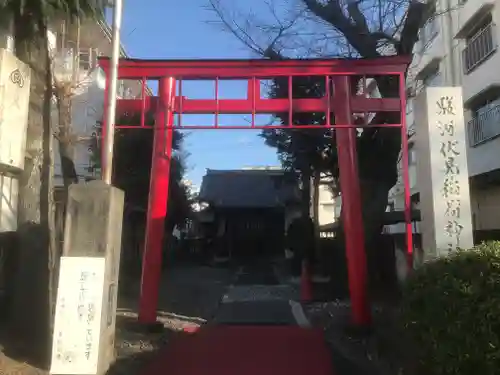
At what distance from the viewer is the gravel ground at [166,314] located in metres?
7.29

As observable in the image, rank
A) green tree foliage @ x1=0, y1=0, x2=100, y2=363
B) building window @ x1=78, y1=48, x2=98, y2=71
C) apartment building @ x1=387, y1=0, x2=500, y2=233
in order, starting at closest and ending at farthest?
green tree foliage @ x1=0, y1=0, x2=100, y2=363
apartment building @ x1=387, y1=0, x2=500, y2=233
building window @ x1=78, y1=48, x2=98, y2=71

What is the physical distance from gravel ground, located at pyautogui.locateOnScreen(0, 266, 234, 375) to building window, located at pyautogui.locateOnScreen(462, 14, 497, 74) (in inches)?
439

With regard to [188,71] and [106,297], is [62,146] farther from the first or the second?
[106,297]

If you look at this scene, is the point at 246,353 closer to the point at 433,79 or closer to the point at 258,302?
the point at 258,302

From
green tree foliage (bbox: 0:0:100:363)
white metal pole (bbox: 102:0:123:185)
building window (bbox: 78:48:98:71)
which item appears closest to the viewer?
green tree foliage (bbox: 0:0:100:363)

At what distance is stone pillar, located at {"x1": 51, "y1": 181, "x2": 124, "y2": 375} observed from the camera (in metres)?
6.30

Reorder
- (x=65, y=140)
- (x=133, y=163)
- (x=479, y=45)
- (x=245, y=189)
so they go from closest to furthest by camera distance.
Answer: (x=65, y=140) < (x=479, y=45) < (x=133, y=163) < (x=245, y=189)

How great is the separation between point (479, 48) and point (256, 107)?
34.7 feet

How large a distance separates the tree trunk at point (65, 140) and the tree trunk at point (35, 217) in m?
3.81

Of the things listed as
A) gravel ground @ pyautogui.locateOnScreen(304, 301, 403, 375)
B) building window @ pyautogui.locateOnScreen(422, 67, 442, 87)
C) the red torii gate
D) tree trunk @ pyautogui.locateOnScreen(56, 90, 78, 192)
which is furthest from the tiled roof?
gravel ground @ pyautogui.locateOnScreen(304, 301, 403, 375)

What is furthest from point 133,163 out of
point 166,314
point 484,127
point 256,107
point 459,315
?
point 459,315

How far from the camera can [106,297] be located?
669 cm

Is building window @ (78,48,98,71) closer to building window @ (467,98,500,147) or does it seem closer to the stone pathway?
the stone pathway

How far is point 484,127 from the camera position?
56.1 feet
